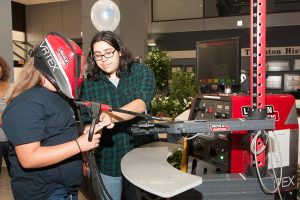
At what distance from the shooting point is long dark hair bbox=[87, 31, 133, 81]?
176 centimetres

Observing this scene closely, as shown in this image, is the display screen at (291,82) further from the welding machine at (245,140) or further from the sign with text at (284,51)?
the welding machine at (245,140)

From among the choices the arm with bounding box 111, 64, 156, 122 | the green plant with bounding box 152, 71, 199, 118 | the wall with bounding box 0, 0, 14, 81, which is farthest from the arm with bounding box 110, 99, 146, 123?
the wall with bounding box 0, 0, 14, 81

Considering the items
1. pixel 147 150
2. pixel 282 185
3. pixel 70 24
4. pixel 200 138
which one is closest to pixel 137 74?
pixel 147 150

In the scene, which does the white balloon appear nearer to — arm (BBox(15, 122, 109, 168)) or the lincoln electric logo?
the lincoln electric logo

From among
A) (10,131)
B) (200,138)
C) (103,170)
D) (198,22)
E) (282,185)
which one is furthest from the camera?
(198,22)

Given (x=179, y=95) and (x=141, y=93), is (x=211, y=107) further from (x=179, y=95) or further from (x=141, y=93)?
(x=179, y=95)

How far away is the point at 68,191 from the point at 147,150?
1.97 feet

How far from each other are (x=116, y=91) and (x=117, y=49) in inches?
10.1

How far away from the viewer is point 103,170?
193cm

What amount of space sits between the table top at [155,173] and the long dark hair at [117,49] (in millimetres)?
504

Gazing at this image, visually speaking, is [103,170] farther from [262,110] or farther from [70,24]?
[70,24]

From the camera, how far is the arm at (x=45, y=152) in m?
1.18

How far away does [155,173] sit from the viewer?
139 cm

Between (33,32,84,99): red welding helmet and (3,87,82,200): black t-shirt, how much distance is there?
0.28ft
